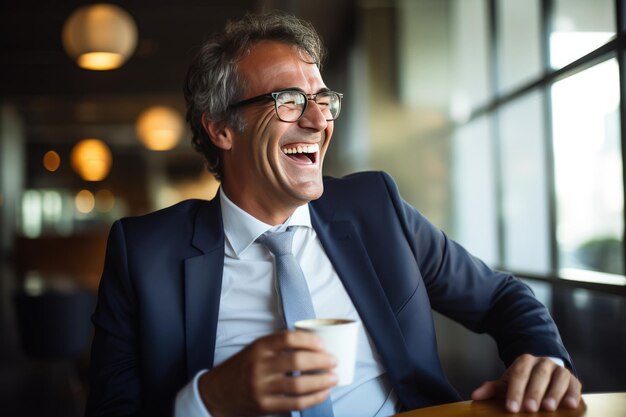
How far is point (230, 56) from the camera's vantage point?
1.75 meters

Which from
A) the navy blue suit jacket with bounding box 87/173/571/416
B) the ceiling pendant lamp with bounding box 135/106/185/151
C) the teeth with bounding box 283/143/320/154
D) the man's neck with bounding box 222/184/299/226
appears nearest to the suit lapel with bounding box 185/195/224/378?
the navy blue suit jacket with bounding box 87/173/571/416

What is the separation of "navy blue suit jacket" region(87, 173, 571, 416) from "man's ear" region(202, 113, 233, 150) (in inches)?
6.5

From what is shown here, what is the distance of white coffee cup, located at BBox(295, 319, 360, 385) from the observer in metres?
0.92

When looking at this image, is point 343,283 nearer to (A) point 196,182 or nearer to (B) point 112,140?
(B) point 112,140

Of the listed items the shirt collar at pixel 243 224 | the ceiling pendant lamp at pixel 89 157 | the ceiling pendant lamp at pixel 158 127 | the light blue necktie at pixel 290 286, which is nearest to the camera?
the light blue necktie at pixel 290 286

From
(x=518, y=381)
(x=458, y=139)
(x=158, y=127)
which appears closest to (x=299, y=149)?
(x=518, y=381)

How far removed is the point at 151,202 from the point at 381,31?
17.3 m

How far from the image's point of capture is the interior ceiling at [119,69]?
818cm

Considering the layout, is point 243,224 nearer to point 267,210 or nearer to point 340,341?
point 267,210

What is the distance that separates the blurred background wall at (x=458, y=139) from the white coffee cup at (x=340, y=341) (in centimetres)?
133

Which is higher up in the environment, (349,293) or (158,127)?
(158,127)

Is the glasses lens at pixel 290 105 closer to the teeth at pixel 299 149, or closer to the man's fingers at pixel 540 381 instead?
the teeth at pixel 299 149

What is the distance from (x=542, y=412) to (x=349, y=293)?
55 centimetres

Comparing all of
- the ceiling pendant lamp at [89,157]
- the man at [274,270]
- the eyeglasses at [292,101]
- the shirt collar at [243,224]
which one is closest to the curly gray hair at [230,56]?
the man at [274,270]
